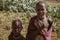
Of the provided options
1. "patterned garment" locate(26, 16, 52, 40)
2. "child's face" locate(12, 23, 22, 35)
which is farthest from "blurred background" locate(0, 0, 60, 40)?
"patterned garment" locate(26, 16, 52, 40)

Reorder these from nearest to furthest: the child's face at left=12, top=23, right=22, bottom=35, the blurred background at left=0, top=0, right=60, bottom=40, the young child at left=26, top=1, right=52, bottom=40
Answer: the young child at left=26, top=1, right=52, bottom=40, the child's face at left=12, top=23, right=22, bottom=35, the blurred background at left=0, top=0, right=60, bottom=40

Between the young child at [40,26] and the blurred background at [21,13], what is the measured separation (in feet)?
9.58

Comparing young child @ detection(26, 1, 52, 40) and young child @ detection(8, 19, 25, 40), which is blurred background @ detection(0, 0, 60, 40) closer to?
young child @ detection(8, 19, 25, 40)

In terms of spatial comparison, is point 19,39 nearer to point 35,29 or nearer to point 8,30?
point 35,29

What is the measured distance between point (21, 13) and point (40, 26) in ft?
15.5

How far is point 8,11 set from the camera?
29.0 ft

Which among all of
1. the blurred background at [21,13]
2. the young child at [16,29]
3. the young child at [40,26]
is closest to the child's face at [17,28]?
the young child at [16,29]

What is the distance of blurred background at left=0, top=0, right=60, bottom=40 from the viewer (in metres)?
7.46

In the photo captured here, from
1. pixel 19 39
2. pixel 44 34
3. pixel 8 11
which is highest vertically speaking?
pixel 44 34

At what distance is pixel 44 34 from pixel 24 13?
465cm

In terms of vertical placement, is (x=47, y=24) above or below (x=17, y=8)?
above

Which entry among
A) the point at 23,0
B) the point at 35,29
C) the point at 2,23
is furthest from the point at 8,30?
the point at 35,29

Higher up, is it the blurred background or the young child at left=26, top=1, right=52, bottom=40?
the young child at left=26, top=1, right=52, bottom=40

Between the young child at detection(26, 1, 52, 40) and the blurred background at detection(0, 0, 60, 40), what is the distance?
2921 millimetres
